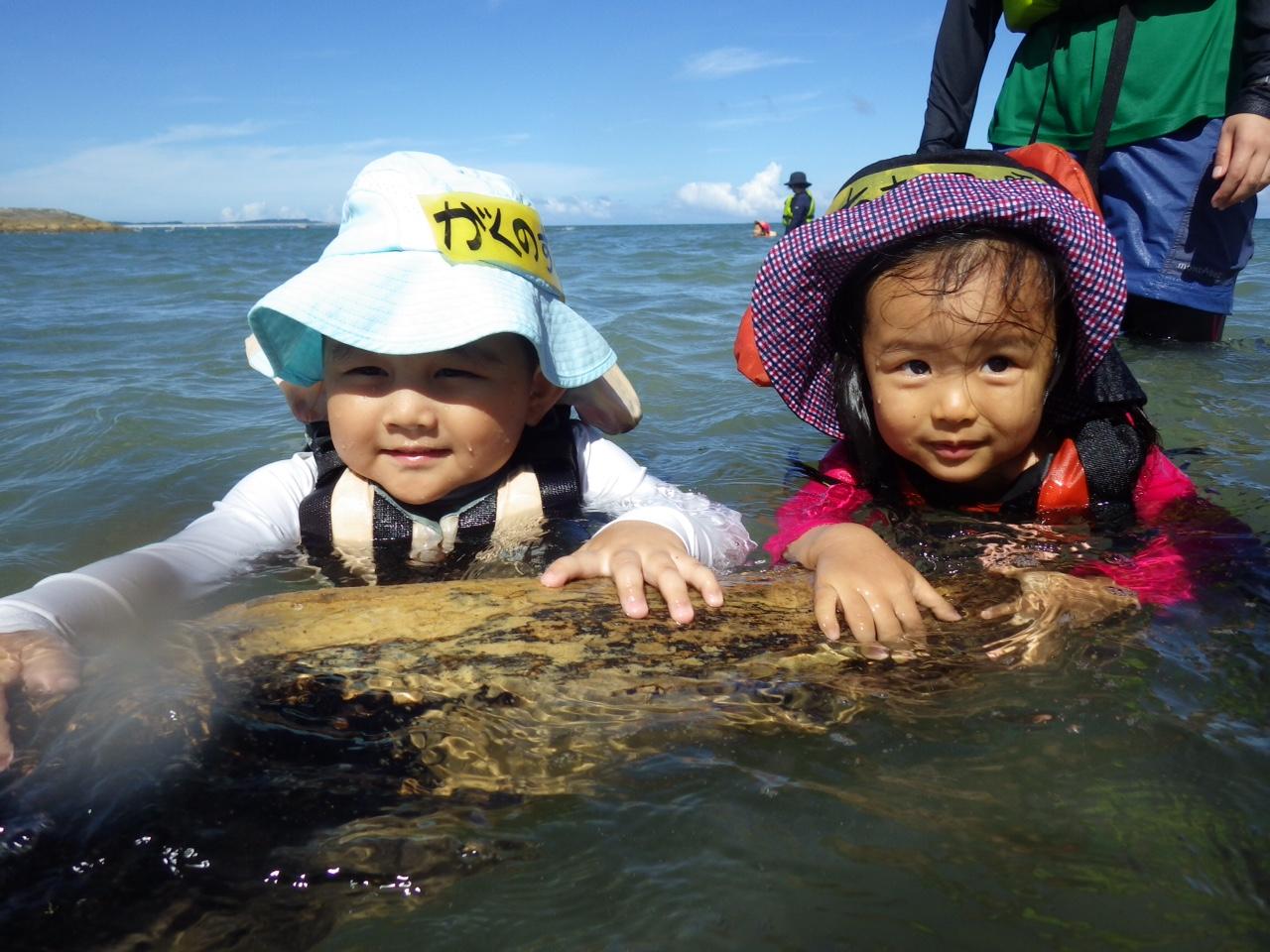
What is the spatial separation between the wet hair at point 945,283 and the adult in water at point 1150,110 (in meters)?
1.29

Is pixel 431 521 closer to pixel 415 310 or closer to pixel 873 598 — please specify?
pixel 415 310

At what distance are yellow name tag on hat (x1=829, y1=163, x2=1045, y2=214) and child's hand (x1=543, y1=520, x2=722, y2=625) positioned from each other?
1111 millimetres

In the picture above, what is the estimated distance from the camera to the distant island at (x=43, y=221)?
5346 centimetres

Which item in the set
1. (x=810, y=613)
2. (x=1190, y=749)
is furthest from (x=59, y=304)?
(x=1190, y=749)

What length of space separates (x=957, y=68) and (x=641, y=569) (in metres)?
2.81

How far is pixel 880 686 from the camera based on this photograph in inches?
62.4

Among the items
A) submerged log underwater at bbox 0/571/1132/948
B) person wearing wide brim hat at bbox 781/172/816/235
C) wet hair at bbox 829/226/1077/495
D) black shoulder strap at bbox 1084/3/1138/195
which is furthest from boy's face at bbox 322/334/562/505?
person wearing wide brim hat at bbox 781/172/816/235

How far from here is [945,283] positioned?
2.28 meters

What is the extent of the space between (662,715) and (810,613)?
435 mm

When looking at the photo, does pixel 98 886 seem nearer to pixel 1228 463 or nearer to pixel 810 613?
pixel 810 613

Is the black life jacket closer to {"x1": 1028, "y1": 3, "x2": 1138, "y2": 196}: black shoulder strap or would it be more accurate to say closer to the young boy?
the young boy

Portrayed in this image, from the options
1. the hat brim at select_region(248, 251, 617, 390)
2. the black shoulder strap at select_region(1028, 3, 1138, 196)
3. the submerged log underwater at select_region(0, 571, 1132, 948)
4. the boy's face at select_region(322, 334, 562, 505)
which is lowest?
the submerged log underwater at select_region(0, 571, 1132, 948)

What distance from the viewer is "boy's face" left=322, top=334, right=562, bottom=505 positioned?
93.1 inches

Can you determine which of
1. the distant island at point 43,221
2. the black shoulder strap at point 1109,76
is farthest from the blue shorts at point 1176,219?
the distant island at point 43,221
